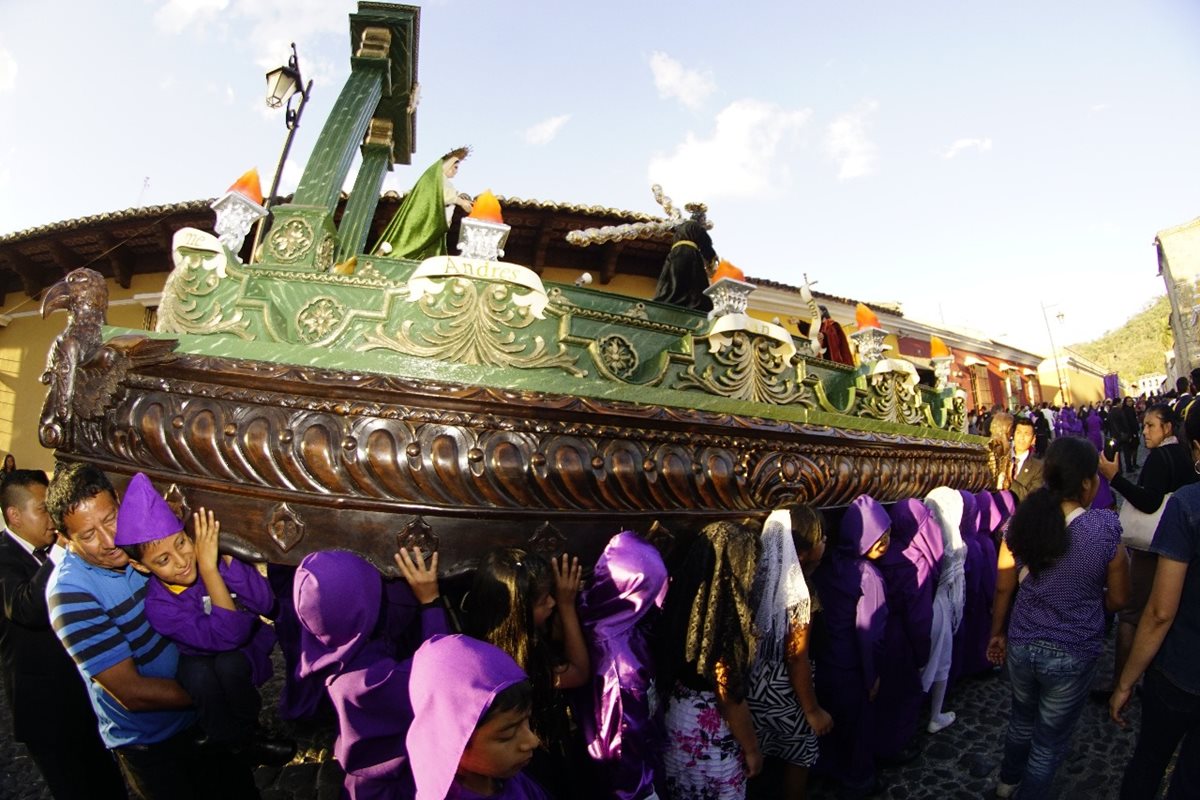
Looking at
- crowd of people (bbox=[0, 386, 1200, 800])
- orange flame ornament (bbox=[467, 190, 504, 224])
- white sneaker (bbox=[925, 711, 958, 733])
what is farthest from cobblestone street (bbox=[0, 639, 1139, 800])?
orange flame ornament (bbox=[467, 190, 504, 224])

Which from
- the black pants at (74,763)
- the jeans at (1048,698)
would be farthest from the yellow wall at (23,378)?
the jeans at (1048,698)

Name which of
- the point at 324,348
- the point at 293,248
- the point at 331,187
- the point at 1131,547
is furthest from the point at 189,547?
the point at 1131,547

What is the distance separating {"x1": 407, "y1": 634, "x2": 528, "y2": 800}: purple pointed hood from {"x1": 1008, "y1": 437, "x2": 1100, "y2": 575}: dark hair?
2.27m

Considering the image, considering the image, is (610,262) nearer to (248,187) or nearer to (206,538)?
(248,187)

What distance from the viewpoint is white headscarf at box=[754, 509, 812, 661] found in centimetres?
254

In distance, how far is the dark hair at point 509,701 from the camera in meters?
1.45

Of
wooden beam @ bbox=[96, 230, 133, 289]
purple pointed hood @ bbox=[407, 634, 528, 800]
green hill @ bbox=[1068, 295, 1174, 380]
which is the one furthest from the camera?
green hill @ bbox=[1068, 295, 1174, 380]

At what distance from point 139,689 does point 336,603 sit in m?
0.65

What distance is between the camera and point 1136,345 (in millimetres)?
58719

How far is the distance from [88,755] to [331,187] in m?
3.01

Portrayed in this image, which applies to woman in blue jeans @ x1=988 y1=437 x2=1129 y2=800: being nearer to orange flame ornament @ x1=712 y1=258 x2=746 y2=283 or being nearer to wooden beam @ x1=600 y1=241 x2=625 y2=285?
orange flame ornament @ x1=712 y1=258 x2=746 y2=283

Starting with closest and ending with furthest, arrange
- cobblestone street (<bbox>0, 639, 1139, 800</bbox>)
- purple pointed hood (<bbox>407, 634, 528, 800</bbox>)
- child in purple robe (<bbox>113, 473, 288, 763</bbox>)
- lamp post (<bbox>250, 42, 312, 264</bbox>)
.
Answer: purple pointed hood (<bbox>407, 634, 528, 800</bbox>) < child in purple robe (<bbox>113, 473, 288, 763</bbox>) < cobblestone street (<bbox>0, 639, 1139, 800</bbox>) < lamp post (<bbox>250, 42, 312, 264</bbox>)

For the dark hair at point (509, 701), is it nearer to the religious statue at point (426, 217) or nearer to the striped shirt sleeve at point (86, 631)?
the striped shirt sleeve at point (86, 631)

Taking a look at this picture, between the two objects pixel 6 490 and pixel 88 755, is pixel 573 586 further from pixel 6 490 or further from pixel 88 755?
pixel 6 490
